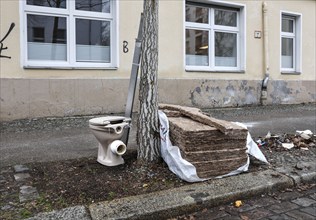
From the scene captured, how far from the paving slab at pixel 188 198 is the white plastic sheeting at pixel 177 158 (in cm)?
10

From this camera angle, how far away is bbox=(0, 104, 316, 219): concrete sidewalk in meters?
2.95

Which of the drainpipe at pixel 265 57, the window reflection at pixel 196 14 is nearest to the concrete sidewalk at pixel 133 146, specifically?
the drainpipe at pixel 265 57

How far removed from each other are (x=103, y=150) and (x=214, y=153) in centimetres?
131

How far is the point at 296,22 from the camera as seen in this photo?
11484 mm

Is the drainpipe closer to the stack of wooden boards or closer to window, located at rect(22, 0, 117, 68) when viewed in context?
window, located at rect(22, 0, 117, 68)

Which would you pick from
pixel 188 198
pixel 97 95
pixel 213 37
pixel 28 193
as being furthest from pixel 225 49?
pixel 28 193

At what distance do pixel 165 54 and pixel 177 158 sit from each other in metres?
5.46

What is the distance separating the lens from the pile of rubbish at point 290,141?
500 cm

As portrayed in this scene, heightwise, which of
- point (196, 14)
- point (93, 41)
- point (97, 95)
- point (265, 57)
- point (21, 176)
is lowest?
point (21, 176)

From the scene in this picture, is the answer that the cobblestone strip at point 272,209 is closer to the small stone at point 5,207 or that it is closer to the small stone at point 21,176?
the small stone at point 5,207

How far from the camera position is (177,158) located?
3682 millimetres

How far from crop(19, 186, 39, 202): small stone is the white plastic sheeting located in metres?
1.46

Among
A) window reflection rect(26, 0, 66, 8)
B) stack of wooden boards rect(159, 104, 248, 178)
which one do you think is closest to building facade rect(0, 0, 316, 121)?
window reflection rect(26, 0, 66, 8)

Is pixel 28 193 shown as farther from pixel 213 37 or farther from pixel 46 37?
pixel 213 37
